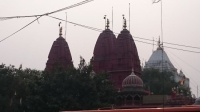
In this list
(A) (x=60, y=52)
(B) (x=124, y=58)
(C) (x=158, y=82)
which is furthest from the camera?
(C) (x=158, y=82)

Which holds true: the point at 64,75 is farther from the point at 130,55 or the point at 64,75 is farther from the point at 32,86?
the point at 130,55

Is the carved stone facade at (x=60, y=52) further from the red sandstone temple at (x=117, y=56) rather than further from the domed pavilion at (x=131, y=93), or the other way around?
the domed pavilion at (x=131, y=93)

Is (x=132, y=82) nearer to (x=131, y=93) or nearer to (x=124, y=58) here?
(x=131, y=93)

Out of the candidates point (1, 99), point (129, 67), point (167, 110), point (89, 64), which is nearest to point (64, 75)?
point (89, 64)

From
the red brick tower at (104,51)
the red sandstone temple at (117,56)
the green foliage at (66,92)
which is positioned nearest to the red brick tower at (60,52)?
the red brick tower at (104,51)

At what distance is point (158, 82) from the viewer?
222 ft

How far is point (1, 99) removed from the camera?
36375mm

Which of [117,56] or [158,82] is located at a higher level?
[117,56]

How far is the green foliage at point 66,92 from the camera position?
1184 inches

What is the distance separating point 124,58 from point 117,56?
141 centimetres

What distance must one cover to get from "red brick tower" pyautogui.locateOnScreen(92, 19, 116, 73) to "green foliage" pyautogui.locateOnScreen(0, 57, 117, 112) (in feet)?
70.5

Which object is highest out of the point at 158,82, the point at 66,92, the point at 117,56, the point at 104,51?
the point at 104,51

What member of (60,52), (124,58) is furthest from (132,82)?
(60,52)

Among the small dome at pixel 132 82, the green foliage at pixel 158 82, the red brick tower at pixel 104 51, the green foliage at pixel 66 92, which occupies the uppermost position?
the red brick tower at pixel 104 51
